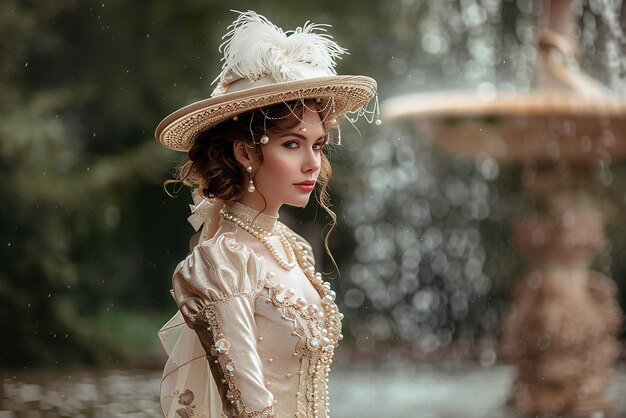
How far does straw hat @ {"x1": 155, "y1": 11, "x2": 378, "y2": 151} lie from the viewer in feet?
6.54

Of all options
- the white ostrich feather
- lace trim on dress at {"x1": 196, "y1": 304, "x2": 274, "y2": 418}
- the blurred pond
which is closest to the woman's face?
the white ostrich feather

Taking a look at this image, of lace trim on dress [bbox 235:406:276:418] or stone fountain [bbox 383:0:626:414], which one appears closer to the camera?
lace trim on dress [bbox 235:406:276:418]

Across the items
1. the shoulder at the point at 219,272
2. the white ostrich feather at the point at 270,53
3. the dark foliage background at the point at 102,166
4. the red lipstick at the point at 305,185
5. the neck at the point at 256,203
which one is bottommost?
the shoulder at the point at 219,272

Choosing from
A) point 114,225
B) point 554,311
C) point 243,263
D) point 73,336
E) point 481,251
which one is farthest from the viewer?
point 481,251

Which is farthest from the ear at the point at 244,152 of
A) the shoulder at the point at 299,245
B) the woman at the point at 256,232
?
the shoulder at the point at 299,245

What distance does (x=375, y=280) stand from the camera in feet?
27.7

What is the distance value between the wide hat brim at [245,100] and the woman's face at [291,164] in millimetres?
68

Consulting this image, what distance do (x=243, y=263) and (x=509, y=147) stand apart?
3982 millimetres

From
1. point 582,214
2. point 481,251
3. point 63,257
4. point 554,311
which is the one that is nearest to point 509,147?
point 582,214

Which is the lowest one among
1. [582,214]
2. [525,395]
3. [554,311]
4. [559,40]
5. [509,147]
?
[525,395]

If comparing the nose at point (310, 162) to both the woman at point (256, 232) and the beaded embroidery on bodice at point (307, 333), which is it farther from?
the beaded embroidery on bodice at point (307, 333)

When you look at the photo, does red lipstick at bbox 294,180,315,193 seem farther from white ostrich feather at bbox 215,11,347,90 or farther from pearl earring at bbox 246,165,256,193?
white ostrich feather at bbox 215,11,347,90

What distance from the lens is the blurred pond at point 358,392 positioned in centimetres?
489

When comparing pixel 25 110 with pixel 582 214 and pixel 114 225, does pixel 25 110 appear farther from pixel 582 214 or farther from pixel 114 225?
pixel 582 214
